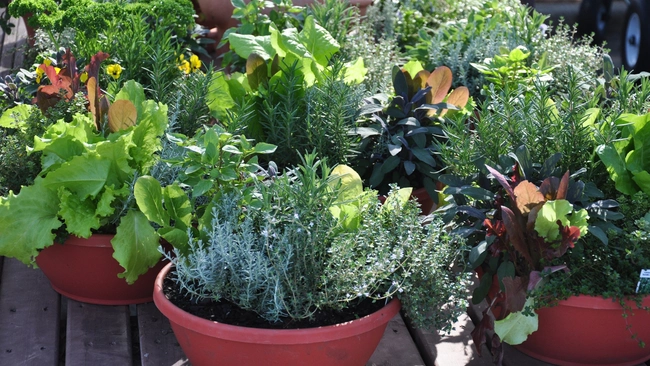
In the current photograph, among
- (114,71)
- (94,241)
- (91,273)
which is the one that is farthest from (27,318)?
(114,71)

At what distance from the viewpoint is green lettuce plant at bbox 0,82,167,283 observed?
2.05 meters

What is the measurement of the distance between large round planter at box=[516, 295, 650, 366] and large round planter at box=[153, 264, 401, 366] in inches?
18.6

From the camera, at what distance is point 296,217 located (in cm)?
175

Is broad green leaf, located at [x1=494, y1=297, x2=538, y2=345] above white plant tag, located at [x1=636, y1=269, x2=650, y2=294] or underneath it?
underneath

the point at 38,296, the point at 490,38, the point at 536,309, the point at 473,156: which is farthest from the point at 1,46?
the point at 536,309

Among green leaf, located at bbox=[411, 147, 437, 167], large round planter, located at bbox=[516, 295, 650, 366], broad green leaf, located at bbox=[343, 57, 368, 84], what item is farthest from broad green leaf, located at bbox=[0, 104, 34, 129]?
large round planter, located at bbox=[516, 295, 650, 366]

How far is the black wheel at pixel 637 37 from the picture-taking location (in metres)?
4.43

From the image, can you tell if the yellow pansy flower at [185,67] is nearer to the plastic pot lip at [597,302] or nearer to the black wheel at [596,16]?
the plastic pot lip at [597,302]

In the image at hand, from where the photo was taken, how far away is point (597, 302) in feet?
6.20

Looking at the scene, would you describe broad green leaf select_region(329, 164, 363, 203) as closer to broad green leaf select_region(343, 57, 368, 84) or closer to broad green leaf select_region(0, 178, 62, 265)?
broad green leaf select_region(343, 57, 368, 84)

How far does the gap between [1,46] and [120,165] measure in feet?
10.4

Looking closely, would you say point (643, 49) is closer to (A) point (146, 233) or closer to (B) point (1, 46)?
(A) point (146, 233)

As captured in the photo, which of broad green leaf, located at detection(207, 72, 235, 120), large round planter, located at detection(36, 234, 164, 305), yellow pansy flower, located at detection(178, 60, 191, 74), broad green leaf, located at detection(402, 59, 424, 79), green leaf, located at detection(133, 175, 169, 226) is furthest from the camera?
yellow pansy flower, located at detection(178, 60, 191, 74)

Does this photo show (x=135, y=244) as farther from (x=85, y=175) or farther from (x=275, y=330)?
(x=275, y=330)
